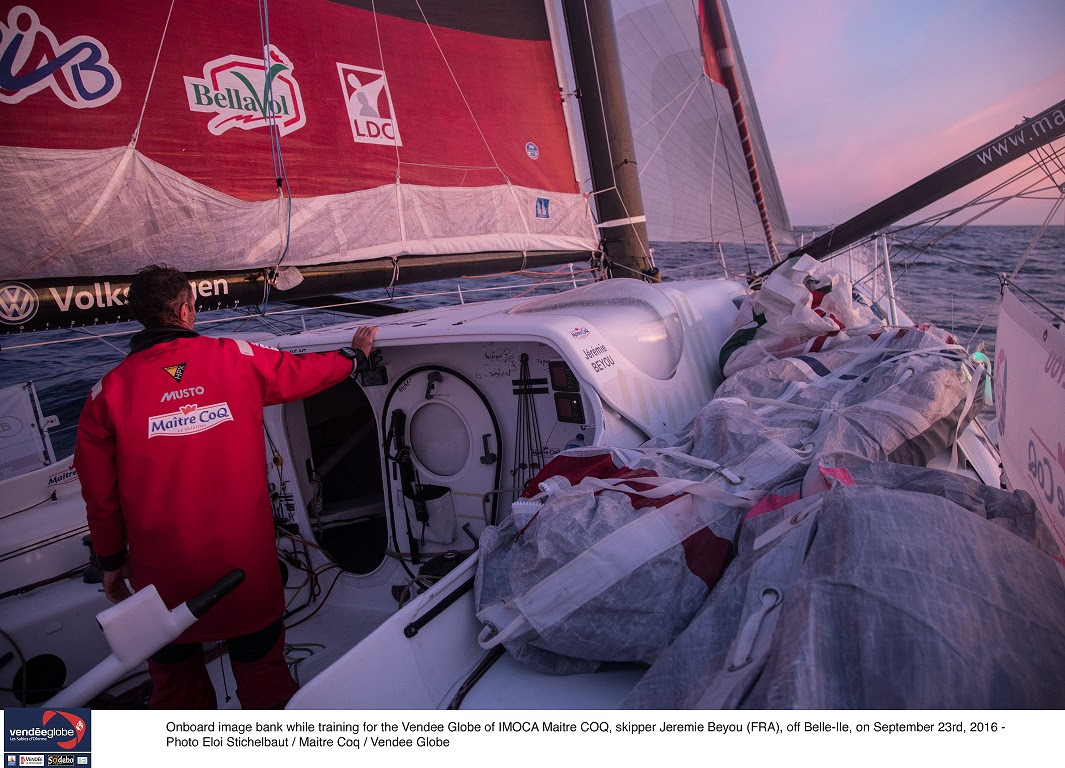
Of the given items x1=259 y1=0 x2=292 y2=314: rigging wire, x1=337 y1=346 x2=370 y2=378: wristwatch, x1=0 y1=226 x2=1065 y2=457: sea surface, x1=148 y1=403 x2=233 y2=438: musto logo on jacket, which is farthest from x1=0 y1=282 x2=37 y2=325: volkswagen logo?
x1=0 y1=226 x2=1065 y2=457: sea surface

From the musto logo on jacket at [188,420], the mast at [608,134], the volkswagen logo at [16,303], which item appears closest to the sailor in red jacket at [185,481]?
the musto logo on jacket at [188,420]

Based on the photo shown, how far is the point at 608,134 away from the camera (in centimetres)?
571

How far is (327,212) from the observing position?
3629mm

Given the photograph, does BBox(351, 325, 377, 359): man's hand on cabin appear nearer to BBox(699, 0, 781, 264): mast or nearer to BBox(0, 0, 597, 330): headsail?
BBox(0, 0, 597, 330): headsail

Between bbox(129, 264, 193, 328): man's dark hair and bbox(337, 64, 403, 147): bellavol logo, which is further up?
bbox(337, 64, 403, 147): bellavol logo

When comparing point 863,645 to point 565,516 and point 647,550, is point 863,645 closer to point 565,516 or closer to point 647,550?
point 647,550

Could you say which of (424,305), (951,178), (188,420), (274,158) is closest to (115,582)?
(188,420)

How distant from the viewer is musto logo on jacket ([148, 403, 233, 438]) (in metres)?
2.05

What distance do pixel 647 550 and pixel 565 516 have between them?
10.3 inches

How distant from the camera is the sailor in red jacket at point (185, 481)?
2047 mm

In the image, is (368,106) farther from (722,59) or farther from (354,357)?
(722,59)
